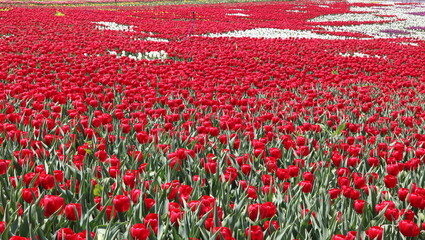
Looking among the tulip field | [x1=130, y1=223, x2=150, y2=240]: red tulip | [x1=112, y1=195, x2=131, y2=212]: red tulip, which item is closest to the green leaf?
the tulip field

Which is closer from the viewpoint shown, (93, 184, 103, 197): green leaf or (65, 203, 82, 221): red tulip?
(65, 203, 82, 221): red tulip

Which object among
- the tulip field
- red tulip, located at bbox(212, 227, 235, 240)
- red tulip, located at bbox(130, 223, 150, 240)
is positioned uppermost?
red tulip, located at bbox(130, 223, 150, 240)

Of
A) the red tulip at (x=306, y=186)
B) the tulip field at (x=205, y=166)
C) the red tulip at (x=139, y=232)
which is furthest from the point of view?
the red tulip at (x=306, y=186)

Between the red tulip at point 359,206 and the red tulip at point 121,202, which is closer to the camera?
the red tulip at point 121,202

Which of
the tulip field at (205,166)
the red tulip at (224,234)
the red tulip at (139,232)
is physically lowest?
the tulip field at (205,166)

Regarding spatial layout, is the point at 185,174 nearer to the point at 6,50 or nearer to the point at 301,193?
the point at 301,193

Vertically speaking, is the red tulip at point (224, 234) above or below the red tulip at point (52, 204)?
below

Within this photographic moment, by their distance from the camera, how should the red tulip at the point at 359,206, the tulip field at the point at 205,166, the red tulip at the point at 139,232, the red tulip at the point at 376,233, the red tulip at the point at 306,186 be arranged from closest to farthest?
the red tulip at the point at 139,232 → the red tulip at the point at 376,233 → the tulip field at the point at 205,166 → the red tulip at the point at 359,206 → the red tulip at the point at 306,186

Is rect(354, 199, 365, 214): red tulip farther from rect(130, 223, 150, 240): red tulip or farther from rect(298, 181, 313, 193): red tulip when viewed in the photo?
rect(130, 223, 150, 240): red tulip

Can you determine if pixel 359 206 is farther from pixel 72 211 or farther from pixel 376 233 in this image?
pixel 72 211

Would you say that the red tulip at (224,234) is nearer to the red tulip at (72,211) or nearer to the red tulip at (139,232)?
the red tulip at (139,232)

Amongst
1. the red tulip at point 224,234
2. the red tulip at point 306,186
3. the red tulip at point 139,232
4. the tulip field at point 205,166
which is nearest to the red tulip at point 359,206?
the tulip field at point 205,166

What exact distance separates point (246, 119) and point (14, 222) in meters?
3.29

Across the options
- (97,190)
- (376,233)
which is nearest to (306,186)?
(376,233)
